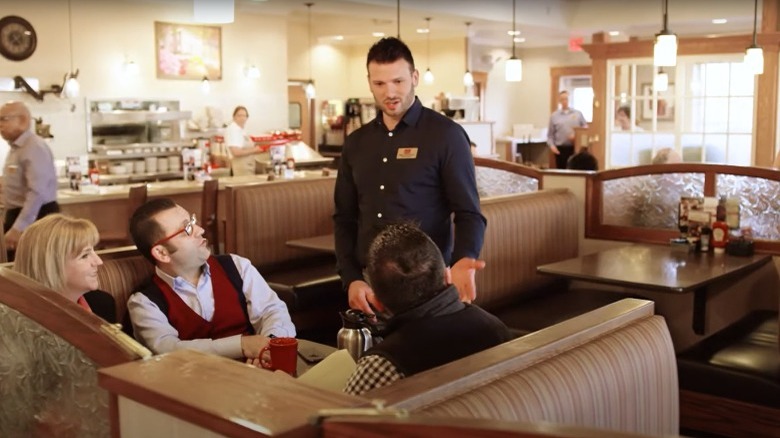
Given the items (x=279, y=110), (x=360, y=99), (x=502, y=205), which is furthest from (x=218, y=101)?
(x=502, y=205)

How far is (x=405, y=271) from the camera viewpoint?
2160 mm

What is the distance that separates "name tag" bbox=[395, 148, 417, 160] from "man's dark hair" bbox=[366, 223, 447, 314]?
1176mm

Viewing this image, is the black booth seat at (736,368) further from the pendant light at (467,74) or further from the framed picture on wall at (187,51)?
the pendant light at (467,74)

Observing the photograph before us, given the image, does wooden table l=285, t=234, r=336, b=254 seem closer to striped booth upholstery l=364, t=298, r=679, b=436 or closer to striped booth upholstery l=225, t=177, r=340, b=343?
striped booth upholstery l=225, t=177, r=340, b=343

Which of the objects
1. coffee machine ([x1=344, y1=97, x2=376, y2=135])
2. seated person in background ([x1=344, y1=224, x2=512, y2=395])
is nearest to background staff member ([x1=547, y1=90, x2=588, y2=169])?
coffee machine ([x1=344, y1=97, x2=376, y2=135])

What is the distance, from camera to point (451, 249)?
11.6 feet

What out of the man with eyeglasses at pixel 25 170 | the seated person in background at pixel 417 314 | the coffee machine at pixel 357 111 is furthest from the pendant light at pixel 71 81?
the seated person in background at pixel 417 314

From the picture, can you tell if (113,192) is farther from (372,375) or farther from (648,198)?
(372,375)

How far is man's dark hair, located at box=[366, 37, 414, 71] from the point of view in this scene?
3.13 meters

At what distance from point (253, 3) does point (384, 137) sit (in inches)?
346

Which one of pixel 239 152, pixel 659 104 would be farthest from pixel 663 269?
pixel 659 104

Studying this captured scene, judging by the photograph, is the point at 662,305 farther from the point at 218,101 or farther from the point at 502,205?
the point at 218,101

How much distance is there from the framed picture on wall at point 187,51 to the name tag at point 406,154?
9121 mm

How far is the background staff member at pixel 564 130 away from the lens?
13.9 m
